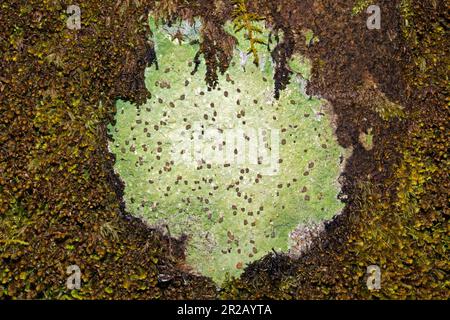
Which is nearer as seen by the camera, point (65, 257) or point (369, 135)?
point (65, 257)

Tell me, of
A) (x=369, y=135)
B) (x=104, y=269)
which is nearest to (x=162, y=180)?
(x=104, y=269)

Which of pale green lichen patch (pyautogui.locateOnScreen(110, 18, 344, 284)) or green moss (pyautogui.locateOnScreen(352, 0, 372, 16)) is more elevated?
green moss (pyautogui.locateOnScreen(352, 0, 372, 16))

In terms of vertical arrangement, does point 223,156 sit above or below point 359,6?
below

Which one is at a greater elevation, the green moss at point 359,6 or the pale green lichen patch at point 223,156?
the green moss at point 359,6

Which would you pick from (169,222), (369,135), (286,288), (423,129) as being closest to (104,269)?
(169,222)
